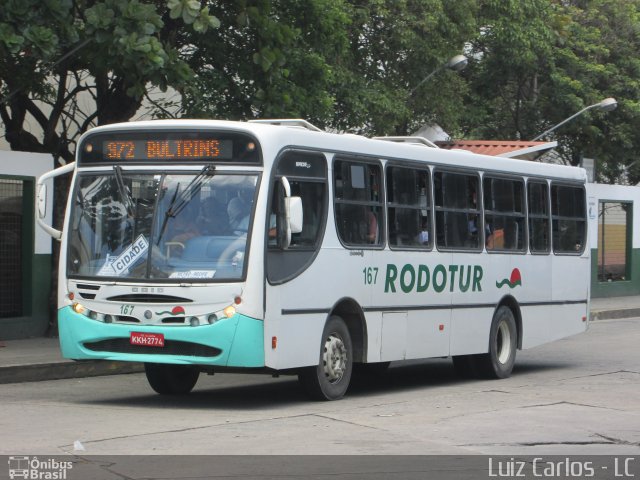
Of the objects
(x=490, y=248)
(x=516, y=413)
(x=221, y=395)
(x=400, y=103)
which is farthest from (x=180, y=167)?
(x=400, y=103)

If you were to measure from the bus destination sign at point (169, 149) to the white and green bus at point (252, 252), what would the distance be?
0.04 ft

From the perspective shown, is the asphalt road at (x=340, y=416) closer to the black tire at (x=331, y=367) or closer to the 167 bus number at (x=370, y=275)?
the black tire at (x=331, y=367)

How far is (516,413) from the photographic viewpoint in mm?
11680

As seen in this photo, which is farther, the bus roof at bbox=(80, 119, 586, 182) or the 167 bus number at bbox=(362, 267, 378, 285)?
the 167 bus number at bbox=(362, 267, 378, 285)

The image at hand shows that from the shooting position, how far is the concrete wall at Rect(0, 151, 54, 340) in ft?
61.5

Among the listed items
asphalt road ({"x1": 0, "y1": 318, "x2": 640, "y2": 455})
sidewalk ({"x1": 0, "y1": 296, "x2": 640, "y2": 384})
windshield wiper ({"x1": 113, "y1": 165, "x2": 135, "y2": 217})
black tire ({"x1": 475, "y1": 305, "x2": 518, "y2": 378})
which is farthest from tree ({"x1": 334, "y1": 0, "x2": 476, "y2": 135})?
windshield wiper ({"x1": 113, "y1": 165, "x2": 135, "y2": 217})

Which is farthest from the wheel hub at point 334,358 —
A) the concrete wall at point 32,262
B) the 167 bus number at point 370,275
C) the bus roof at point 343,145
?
the concrete wall at point 32,262

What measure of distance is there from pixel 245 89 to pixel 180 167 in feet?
25.1

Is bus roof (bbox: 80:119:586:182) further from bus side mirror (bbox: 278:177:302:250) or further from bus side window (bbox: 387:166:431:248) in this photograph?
bus side mirror (bbox: 278:177:302:250)

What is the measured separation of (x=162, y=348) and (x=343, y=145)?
9.64 feet

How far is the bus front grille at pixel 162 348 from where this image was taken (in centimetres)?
1132

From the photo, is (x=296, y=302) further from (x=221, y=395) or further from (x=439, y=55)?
(x=439, y=55)

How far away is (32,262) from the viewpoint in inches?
752

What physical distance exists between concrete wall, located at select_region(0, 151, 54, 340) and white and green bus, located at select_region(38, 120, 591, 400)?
6.39 meters
